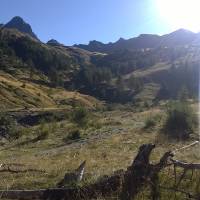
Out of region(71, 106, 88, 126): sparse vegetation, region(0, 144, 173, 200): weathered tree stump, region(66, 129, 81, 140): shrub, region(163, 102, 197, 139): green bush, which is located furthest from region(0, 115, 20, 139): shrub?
region(0, 144, 173, 200): weathered tree stump

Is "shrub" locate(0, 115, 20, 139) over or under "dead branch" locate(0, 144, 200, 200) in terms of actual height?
under

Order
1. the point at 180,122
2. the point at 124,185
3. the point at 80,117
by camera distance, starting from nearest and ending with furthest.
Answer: the point at 124,185 → the point at 180,122 → the point at 80,117

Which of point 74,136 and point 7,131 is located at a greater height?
point 74,136

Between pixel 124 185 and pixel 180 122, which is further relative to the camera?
pixel 180 122

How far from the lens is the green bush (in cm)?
2926

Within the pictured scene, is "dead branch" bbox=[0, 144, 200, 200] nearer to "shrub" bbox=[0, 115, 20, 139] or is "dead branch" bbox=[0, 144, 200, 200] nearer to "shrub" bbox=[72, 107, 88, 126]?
"shrub" bbox=[0, 115, 20, 139]

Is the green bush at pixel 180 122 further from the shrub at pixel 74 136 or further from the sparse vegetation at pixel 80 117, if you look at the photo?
the sparse vegetation at pixel 80 117

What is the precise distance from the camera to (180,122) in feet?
101

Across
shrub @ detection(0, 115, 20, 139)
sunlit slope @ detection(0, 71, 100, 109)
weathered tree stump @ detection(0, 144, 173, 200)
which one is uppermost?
sunlit slope @ detection(0, 71, 100, 109)

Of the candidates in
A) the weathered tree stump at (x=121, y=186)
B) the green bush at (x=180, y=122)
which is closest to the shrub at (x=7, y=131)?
the green bush at (x=180, y=122)

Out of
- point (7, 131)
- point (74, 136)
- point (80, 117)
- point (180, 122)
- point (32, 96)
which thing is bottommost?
point (7, 131)

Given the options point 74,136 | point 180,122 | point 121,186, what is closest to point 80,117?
point 74,136

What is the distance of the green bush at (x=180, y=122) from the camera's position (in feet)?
96.0

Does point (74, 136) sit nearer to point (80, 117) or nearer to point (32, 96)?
point (80, 117)
